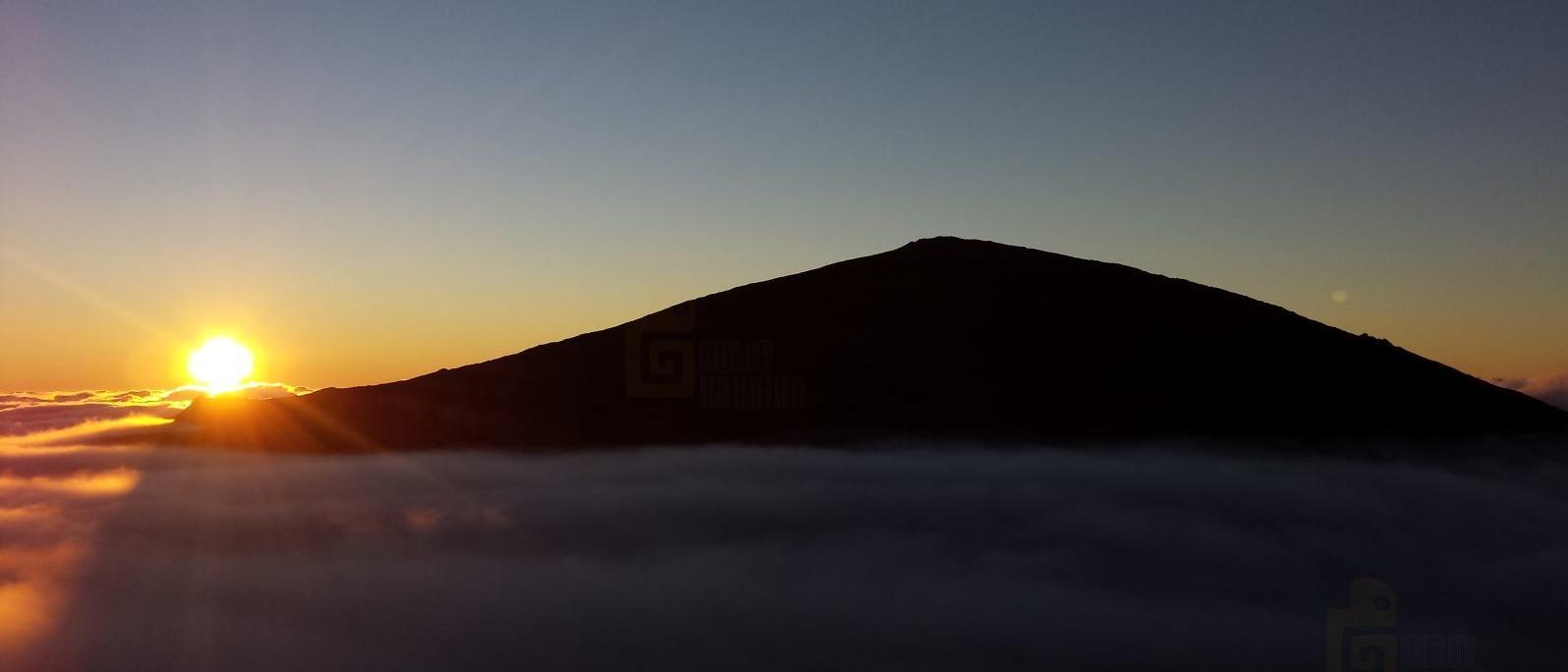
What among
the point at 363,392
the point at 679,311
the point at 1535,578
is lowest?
the point at 1535,578

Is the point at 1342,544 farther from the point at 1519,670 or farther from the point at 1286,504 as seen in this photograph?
the point at 1519,670

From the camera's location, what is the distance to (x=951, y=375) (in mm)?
103875

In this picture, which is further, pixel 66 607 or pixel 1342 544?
Result: pixel 1342 544

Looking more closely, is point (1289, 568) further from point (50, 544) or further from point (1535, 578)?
point (50, 544)

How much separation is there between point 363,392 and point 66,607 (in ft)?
202

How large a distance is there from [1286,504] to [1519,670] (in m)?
43.4

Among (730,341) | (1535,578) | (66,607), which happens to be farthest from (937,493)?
(66,607)

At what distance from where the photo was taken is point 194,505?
301 feet

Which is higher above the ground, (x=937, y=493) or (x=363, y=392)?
(x=363, y=392)

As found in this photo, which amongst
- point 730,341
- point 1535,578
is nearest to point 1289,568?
point 1535,578

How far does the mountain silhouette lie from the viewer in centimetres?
10044

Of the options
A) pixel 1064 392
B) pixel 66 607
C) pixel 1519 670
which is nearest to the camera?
pixel 1519 670

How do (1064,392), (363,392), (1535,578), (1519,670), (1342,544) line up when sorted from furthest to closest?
(363,392) < (1064,392) < (1342,544) < (1535,578) < (1519,670)

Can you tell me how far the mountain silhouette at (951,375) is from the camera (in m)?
100
